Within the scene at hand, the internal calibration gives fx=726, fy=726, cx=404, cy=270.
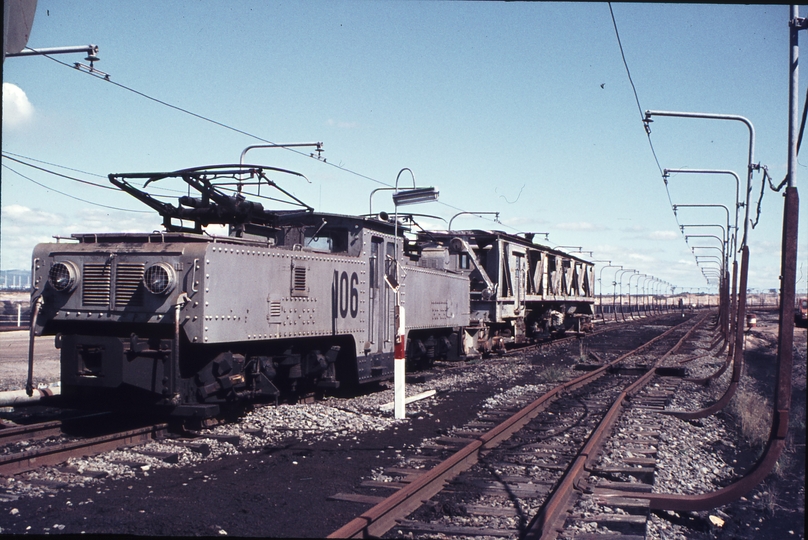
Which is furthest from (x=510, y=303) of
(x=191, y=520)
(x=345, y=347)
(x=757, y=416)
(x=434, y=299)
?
(x=191, y=520)

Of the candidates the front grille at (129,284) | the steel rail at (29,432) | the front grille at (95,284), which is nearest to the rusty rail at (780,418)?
the front grille at (129,284)

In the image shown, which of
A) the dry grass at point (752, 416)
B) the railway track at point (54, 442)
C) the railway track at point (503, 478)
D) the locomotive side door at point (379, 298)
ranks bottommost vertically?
the dry grass at point (752, 416)

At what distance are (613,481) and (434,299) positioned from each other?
8471 mm

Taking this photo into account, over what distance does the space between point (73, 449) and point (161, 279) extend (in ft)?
6.42

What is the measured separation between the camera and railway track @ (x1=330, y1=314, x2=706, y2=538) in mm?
5410

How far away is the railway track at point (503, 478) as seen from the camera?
213 inches

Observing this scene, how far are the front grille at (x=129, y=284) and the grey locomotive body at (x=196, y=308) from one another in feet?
0.04

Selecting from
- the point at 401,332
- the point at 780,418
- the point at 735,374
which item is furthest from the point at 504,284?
the point at 780,418

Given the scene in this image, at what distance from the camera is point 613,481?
711 centimetres

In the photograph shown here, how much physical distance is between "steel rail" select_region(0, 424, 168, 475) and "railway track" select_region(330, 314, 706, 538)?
119 inches

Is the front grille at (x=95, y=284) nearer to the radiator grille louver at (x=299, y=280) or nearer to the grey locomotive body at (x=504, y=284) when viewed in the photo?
Result: the radiator grille louver at (x=299, y=280)

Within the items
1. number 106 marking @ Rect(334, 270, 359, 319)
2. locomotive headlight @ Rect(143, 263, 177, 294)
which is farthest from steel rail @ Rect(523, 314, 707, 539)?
locomotive headlight @ Rect(143, 263, 177, 294)

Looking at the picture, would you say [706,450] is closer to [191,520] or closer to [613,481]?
[613,481]

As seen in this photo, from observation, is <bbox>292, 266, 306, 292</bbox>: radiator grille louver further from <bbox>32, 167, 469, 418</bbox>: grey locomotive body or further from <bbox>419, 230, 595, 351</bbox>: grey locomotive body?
<bbox>419, 230, 595, 351</bbox>: grey locomotive body
